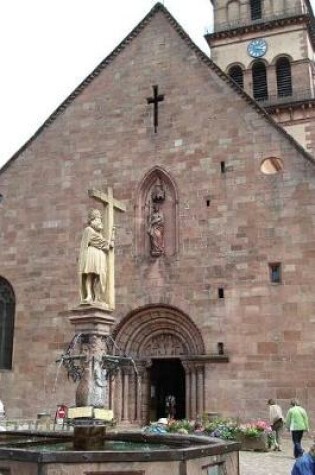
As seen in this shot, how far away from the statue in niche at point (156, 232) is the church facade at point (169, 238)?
45 mm

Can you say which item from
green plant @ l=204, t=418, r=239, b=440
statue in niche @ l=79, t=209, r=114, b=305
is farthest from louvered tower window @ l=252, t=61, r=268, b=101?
statue in niche @ l=79, t=209, r=114, b=305

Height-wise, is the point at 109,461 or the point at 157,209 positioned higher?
the point at 157,209

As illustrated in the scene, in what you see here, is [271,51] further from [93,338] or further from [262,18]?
[93,338]

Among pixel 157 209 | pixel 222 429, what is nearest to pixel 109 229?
pixel 222 429

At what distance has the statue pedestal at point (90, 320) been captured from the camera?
997 cm

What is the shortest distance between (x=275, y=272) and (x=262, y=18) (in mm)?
22587

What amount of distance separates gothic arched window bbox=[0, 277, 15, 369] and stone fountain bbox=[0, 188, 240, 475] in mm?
10294

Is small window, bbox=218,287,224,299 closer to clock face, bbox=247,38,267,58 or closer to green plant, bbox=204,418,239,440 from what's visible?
green plant, bbox=204,418,239,440

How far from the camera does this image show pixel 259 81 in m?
→ 35.2

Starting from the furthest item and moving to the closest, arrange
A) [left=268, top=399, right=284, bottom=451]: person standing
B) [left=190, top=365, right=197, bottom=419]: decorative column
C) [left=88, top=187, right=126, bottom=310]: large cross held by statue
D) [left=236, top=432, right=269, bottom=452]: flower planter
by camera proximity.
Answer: [left=190, top=365, right=197, bottom=419]: decorative column < [left=268, top=399, right=284, bottom=451]: person standing < [left=236, top=432, right=269, bottom=452]: flower planter < [left=88, top=187, right=126, bottom=310]: large cross held by statue

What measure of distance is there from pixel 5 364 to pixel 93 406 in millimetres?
12244

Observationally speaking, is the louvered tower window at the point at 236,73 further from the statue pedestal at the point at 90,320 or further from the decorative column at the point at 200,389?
the statue pedestal at the point at 90,320

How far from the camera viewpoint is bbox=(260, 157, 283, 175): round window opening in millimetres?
18656

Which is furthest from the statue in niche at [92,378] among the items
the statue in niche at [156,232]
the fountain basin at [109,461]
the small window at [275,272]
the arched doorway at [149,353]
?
the statue in niche at [156,232]
